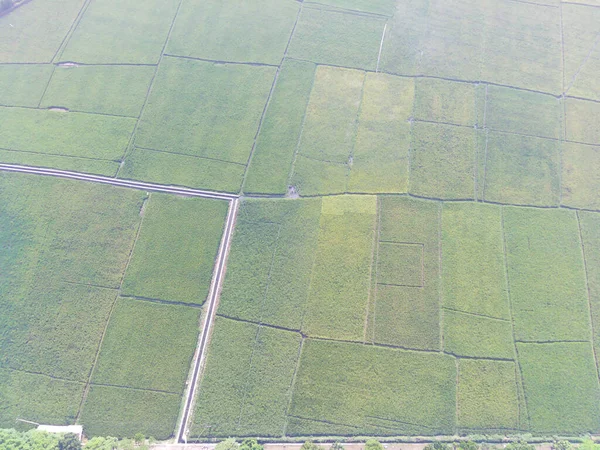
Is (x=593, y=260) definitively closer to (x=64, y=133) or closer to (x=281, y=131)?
(x=281, y=131)

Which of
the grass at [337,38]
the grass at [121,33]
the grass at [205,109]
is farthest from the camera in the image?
the grass at [121,33]

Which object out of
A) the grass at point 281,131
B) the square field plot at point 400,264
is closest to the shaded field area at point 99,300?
the grass at point 281,131

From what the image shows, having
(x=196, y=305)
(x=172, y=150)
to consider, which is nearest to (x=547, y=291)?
(x=196, y=305)

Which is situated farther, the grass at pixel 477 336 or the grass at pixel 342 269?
the grass at pixel 342 269

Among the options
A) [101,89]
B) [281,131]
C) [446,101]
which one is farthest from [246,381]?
[446,101]

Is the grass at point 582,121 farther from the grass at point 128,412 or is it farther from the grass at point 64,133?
the grass at point 64,133

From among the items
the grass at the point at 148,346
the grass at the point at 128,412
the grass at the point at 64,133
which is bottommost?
the grass at the point at 128,412

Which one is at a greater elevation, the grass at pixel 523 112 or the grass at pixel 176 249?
the grass at pixel 523 112

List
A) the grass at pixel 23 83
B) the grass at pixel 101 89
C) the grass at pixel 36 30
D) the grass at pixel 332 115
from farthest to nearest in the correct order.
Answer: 1. the grass at pixel 36 30
2. the grass at pixel 23 83
3. the grass at pixel 101 89
4. the grass at pixel 332 115
